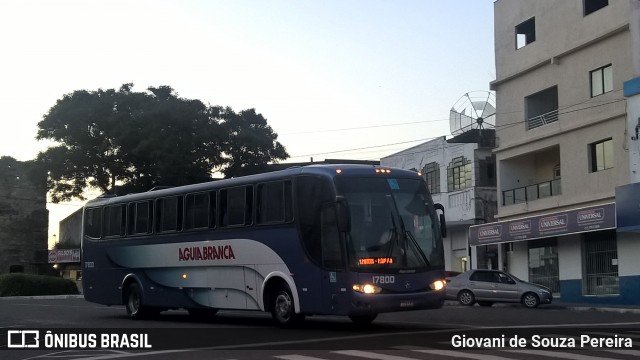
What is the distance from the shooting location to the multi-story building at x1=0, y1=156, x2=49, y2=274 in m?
66.2

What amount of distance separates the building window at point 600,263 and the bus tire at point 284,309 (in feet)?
61.4

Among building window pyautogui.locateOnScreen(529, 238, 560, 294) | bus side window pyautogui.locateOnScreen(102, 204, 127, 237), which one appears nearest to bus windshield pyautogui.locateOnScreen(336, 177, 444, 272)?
bus side window pyautogui.locateOnScreen(102, 204, 127, 237)

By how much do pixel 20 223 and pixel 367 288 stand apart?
5688 centimetres

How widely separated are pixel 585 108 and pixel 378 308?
20.5 metres

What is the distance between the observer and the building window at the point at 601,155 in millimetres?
32219

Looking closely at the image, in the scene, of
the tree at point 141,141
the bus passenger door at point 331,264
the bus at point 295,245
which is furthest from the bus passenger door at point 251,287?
the tree at point 141,141

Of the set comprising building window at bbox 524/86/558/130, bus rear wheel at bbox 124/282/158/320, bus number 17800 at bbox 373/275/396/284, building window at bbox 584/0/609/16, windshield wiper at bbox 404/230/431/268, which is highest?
building window at bbox 584/0/609/16

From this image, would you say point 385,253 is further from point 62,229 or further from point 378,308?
point 62,229

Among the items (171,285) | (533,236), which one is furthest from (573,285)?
(171,285)

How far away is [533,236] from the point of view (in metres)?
35.7

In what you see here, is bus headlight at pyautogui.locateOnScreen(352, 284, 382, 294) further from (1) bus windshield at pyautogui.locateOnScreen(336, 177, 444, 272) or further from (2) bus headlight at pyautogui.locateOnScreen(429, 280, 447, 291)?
(2) bus headlight at pyautogui.locateOnScreen(429, 280, 447, 291)

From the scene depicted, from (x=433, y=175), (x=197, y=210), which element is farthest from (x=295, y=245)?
(x=433, y=175)

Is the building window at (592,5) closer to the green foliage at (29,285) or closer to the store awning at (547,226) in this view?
the store awning at (547,226)

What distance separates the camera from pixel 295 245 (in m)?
17.3
